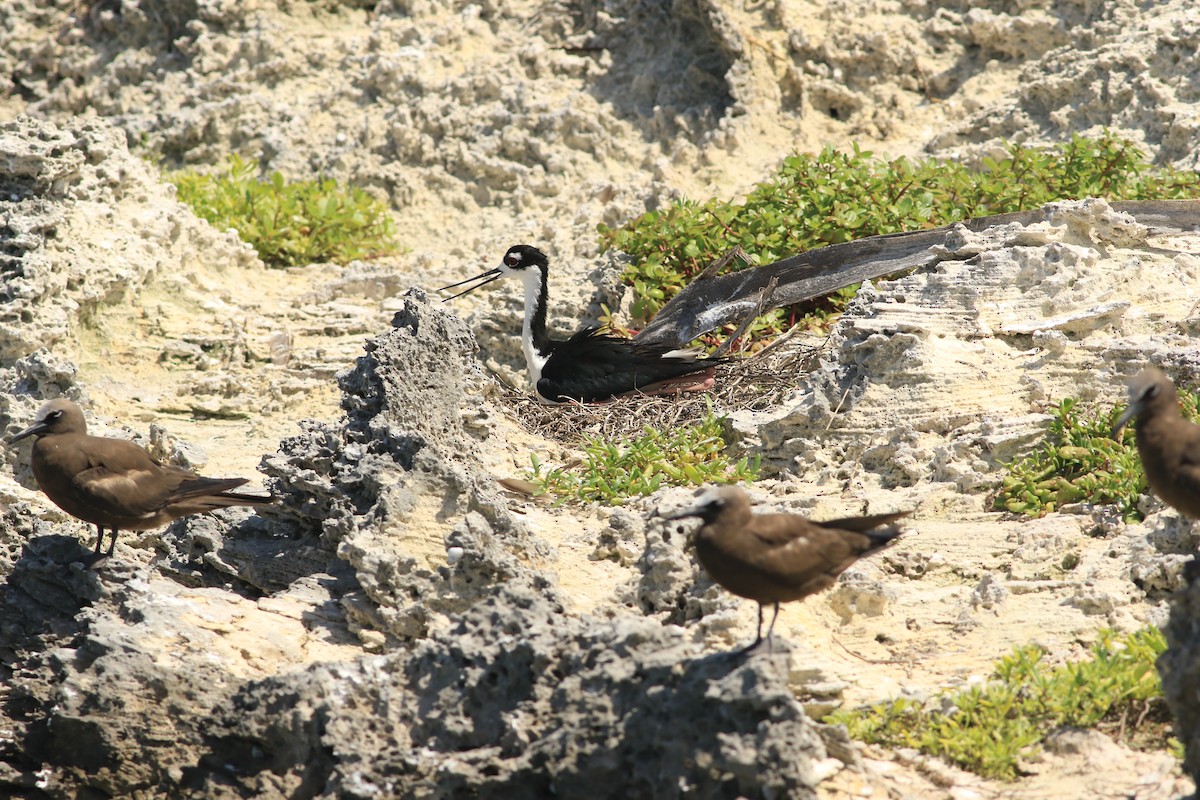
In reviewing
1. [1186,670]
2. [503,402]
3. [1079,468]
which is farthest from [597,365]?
[1186,670]

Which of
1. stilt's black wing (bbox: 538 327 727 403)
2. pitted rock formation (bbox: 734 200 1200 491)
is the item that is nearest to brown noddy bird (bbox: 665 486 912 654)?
pitted rock formation (bbox: 734 200 1200 491)

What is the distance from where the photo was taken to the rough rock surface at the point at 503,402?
4.38 m

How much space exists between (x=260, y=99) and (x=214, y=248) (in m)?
2.77

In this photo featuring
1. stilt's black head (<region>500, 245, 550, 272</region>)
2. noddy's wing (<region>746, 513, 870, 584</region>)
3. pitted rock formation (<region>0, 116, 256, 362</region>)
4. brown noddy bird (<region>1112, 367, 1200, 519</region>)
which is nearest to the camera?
noddy's wing (<region>746, 513, 870, 584</region>)

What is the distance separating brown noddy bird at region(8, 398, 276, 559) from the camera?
5.45m

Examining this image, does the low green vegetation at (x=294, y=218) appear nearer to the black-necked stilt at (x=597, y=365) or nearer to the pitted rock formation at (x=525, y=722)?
the black-necked stilt at (x=597, y=365)

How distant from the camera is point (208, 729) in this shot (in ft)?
15.6

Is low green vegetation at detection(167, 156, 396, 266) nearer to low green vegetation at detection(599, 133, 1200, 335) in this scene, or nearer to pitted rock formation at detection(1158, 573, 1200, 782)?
low green vegetation at detection(599, 133, 1200, 335)

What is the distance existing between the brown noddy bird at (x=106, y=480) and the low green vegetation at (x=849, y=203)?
3949mm

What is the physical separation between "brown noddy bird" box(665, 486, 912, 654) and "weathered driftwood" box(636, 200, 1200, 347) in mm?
3330

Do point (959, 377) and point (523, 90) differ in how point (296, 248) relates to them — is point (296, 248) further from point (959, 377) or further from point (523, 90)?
point (959, 377)

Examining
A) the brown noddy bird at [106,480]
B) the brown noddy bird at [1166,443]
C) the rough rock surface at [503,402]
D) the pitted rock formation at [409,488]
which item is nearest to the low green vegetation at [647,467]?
the rough rock surface at [503,402]

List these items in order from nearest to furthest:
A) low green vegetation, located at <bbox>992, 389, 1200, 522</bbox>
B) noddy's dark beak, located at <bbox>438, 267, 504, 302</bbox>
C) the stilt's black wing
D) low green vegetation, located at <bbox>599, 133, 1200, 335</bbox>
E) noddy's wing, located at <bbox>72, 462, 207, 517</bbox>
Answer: noddy's wing, located at <bbox>72, 462, 207, 517</bbox> → low green vegetation, located at <bbox>992, 389, 1200, 522</bbox> → the stilt's black wing → low green vegetation, located at <bbox>599, 133, 1200, 335</bbox> → noddy's dark beak, located at <bbox>438, 267, 504, 302</bbox>

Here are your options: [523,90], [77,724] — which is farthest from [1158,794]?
[523,90]
